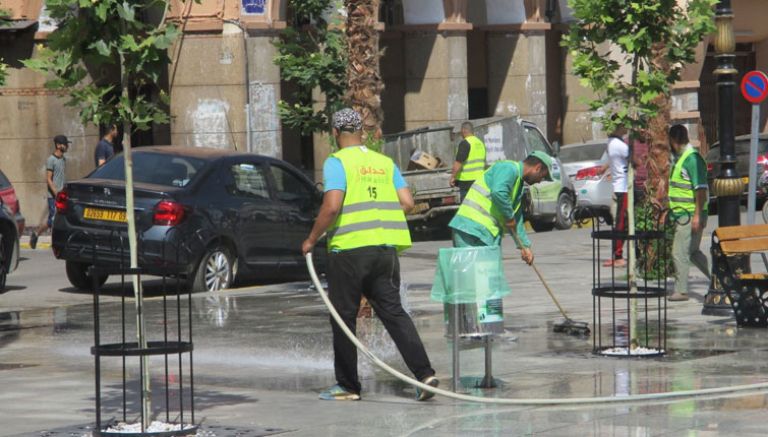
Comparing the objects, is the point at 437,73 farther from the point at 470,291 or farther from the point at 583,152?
the point at 470,291

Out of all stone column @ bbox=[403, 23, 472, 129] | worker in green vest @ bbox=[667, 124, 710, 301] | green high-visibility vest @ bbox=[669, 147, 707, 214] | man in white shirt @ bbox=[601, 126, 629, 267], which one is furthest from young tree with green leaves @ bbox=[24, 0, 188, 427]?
stone column @ bbox=[403, 23, 472, 129]

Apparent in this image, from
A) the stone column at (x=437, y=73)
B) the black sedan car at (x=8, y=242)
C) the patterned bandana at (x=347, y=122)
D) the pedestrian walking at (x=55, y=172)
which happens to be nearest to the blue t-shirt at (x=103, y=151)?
the pedestrian walking at (x=55, y=172)

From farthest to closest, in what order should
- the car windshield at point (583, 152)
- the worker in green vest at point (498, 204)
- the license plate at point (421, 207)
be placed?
the car windshield at point (583, 152), the license plate at point (421, 207), the worker in green vest at point (498, 204)

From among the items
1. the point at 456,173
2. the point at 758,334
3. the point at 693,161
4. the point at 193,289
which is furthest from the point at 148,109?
the point at 456,173

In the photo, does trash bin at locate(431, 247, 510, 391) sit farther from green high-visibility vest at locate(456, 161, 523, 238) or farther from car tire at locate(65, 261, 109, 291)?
car tire at locate(65, 261, 109, 291)

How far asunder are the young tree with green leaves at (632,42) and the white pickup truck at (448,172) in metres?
13.0

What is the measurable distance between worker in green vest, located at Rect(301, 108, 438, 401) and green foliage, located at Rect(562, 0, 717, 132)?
2.69m

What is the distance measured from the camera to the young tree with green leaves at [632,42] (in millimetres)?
12555

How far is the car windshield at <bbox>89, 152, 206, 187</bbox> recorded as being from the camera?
1777 centimetres

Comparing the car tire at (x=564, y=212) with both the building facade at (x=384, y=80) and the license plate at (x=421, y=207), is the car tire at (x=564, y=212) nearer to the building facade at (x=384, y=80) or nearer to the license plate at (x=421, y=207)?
the license plate at (x=421, y=207)

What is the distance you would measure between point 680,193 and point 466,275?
19.0 ft

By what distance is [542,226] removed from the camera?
2872cm

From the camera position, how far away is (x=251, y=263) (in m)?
18.4

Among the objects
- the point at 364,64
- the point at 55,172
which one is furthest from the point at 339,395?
the point at 55,172
